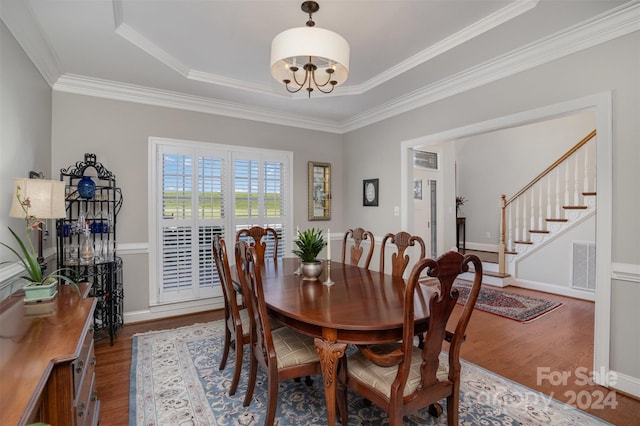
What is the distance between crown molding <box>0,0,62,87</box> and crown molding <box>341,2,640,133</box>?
3.56 meters

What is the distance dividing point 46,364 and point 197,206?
305 cm

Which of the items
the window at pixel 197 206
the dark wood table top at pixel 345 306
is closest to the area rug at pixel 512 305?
the dark wood table top at pixel 345 306

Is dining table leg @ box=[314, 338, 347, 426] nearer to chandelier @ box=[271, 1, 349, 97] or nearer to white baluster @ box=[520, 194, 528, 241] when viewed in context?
chandelier @ box=[271, 1, 349, 97]

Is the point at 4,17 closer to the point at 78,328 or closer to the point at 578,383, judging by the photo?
the point at 78,328

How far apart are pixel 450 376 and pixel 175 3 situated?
303cm

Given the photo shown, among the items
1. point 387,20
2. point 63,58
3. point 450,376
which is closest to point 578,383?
point 450,376

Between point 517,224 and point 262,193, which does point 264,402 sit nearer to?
point 262,193

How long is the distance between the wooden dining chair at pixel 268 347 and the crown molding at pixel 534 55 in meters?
2.89

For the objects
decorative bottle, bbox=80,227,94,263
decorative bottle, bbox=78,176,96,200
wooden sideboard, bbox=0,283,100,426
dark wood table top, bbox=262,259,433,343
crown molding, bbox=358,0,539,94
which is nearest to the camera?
wooden sideboard, bbox=0,283,100,426

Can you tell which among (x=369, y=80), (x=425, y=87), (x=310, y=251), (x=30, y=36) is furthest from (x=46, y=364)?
(x=425, y=87)

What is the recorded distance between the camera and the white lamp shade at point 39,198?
190 centimetres

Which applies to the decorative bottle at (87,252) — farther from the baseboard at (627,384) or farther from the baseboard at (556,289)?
the baseboard at (556,289)

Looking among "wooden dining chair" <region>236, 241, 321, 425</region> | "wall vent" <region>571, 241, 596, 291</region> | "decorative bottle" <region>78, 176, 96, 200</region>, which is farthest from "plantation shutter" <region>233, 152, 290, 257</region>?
"wall vent" <region>571, 241, 596, 291</region>

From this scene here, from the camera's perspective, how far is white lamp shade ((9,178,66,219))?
1902mm
